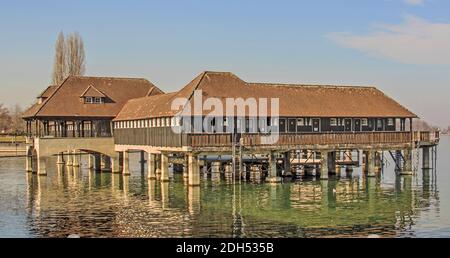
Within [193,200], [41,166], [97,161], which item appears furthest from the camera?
[97,161]

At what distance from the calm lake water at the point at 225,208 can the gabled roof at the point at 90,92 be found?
9.08m

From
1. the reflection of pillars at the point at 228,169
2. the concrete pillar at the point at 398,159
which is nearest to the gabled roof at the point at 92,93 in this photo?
the reflection of pillars at the point at 228,169

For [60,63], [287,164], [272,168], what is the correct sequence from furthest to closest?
1. [60,63]
2. [287,164]
3. [272,168]

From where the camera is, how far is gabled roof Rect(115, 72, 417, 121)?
51.8 m

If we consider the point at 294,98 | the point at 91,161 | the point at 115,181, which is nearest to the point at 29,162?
the point at 91,161

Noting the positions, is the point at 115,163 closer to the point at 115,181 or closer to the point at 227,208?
the point at 115,181

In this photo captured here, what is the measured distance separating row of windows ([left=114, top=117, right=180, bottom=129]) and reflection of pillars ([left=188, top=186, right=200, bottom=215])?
540cm

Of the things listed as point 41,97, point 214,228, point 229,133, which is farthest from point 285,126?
point 41,97

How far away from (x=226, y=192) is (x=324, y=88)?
1860 cm

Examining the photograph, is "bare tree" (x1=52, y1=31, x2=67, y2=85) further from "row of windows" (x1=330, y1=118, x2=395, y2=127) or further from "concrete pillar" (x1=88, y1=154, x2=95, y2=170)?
"row of windows" (x1=330, y1=118, x2=395, y2=127)

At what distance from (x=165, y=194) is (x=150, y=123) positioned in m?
11.1

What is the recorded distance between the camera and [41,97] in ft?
225

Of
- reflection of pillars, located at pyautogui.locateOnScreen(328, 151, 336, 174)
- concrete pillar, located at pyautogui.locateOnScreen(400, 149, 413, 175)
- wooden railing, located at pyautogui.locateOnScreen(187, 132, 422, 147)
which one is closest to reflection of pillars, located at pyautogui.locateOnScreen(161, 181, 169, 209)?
wooden railing, located at pyautogui.locateOnScreen(187, 132, 422, 147)

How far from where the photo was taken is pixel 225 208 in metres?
36.9
